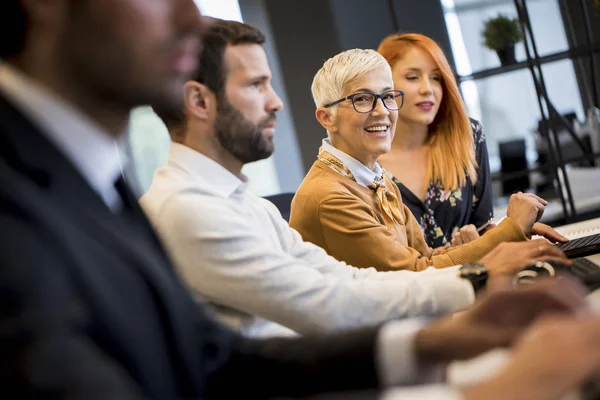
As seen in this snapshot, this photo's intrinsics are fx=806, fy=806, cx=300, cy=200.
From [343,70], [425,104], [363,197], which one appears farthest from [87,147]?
[425,104]

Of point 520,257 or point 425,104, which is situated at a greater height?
point 425,104

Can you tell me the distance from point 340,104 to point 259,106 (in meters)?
0.90

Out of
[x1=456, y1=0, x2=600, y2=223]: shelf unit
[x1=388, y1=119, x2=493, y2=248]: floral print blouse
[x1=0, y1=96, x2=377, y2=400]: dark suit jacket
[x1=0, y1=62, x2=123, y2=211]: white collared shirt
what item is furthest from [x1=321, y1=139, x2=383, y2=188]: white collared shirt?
[x1=456, y1=0, x2=600, y2=223]: shelf unit

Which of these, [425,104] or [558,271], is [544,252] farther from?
[425,104]

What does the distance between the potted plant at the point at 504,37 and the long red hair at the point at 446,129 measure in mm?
1886

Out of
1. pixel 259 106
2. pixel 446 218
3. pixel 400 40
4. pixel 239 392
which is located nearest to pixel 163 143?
pixel 400 40

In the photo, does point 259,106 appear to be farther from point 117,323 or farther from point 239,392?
point 117,323

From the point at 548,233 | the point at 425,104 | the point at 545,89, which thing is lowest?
A: the point at 548,233

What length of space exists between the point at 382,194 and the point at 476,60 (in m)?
2.83

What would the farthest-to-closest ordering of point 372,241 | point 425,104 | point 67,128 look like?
point 425,104 → point 372,241 → point 67,128

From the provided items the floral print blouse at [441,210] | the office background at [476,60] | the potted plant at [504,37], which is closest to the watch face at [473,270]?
the floral print blouse at [441,210]

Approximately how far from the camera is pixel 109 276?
3.08 feet

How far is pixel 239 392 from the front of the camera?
1242 mm

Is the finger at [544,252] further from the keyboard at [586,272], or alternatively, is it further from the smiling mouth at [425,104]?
the smiling mouth at [425,104]
